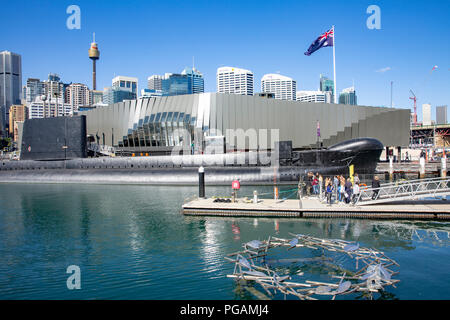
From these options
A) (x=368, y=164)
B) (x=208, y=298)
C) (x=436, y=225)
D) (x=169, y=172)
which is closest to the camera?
(x=208, y=298)

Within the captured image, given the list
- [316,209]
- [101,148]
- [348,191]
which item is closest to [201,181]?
[316,209]

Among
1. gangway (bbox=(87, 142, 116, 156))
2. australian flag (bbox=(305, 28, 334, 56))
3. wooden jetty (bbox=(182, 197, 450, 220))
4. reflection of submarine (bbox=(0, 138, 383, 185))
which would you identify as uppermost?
australian flag (bbox=(305, 28, 334, 56))

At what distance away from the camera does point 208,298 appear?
348 inches

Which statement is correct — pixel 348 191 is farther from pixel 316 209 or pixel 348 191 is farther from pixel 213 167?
pixel 213 167

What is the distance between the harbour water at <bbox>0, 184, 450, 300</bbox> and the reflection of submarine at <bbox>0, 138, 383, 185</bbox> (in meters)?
10.9

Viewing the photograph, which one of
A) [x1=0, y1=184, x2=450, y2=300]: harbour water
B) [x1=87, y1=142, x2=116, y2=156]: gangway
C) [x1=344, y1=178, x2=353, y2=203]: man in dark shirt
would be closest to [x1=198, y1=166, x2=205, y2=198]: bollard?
[x1=0, y1=184, x2=450, y2=300]: harbour water

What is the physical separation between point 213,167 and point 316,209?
17528 millimetres

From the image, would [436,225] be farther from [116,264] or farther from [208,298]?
[116,264]

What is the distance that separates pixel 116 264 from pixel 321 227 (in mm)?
9375

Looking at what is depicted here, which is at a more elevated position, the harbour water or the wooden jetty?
the wooden jetty

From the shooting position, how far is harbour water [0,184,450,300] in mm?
9461

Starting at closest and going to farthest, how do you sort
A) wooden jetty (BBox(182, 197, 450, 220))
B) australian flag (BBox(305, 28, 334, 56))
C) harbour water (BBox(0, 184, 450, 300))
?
harbour water (BBox(0, 184, 450, 300)) → wooden jetty (BBox(182, 197, 450, 220)) → australian flag (BBox(305, 28, 334, 56))

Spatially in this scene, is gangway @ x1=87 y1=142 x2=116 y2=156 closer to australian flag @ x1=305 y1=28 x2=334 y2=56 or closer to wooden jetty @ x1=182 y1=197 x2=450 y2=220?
australian flag @ x1=305 y1=28 x2=334 y2=56
